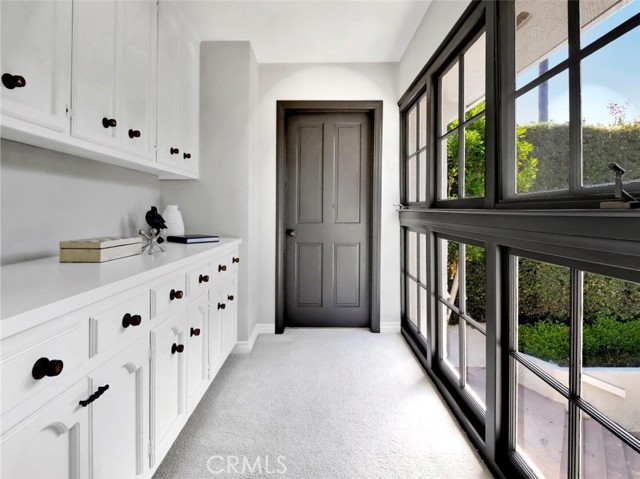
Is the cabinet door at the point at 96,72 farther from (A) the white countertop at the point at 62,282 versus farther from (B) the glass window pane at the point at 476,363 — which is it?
(B) the glass window pane at the point at 476,363

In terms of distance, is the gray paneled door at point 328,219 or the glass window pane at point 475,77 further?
the gray paneled door at point 328,219

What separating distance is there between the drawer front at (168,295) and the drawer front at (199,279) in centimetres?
7

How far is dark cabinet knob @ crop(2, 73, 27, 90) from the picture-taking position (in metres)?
1.04

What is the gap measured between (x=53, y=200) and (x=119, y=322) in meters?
0.86

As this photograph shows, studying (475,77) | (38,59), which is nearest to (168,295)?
(38,59)

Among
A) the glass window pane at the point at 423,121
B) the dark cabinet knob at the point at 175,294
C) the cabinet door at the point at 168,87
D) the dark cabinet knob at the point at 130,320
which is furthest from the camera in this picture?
the glass window pane at the point at 423,121

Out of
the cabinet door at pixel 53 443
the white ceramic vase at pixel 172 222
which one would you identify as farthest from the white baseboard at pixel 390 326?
the cabinet door at pixel 53 443

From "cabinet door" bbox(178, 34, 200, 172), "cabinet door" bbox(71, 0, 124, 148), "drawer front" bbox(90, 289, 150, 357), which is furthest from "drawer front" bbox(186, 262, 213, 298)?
"cabinet door" bbox(178, 34, 200, 172)

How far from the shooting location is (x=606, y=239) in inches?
35.7

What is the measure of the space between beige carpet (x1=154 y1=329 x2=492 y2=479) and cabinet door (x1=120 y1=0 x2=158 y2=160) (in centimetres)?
145

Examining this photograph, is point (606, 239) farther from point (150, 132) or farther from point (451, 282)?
point (150, 132)

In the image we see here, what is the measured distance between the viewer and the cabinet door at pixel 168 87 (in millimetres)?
2111

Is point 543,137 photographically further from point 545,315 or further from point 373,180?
point 373,180

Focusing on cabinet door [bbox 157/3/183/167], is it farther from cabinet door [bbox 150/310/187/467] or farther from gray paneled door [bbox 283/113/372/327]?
→ gray paneled door [bbox 283/113/372/327]
